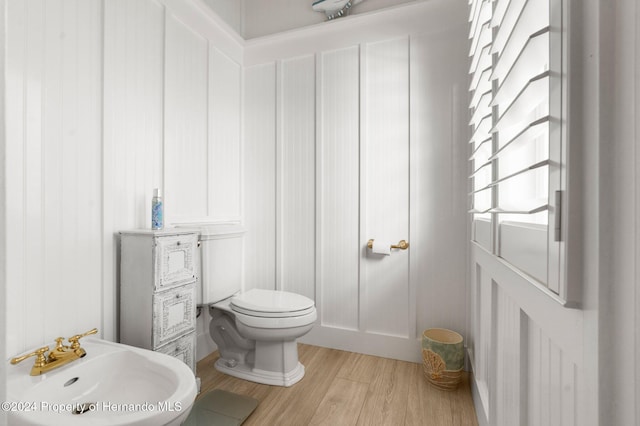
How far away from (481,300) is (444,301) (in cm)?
47

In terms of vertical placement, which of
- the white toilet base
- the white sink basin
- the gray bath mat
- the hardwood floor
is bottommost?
the hardwood floor

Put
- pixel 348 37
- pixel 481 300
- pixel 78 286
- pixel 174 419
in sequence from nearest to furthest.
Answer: pixel 174 419 < pixel 78 286 < pixel 481 300 < pixel 348 37

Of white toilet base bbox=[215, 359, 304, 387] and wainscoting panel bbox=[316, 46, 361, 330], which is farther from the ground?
wainscoting panel bbox=[316, 46, 361, 330]

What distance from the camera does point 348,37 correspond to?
223 cm

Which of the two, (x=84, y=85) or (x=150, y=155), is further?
(x=150, y=155)

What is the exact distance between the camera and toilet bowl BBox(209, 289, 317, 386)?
1.72 meters

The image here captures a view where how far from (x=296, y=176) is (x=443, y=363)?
155 centimetres

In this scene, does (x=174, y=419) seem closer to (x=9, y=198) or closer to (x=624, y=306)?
(x=9, y=198)

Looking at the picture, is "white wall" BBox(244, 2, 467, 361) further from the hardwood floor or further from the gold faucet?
the gold faucet

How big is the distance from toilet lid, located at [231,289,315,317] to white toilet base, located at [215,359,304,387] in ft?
1.27

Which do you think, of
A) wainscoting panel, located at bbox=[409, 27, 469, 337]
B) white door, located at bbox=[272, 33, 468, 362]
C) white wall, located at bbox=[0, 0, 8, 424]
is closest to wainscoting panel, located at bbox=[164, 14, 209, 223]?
white door, located at bbox=[272, 33, 468, 362]

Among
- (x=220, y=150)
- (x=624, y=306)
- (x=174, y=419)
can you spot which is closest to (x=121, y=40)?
(x=220, y=150)

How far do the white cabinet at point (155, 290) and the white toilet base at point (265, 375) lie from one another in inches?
14.4

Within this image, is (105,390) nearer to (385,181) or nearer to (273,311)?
(273,311)
